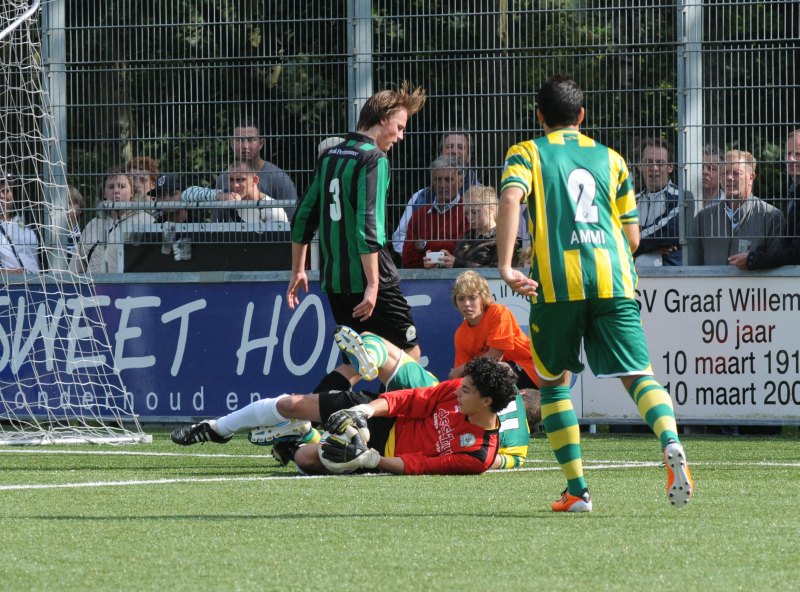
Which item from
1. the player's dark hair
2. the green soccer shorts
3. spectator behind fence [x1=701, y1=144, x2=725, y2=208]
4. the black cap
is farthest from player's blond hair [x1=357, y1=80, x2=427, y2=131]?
the black cap

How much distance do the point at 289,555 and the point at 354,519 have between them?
1027 millimetres

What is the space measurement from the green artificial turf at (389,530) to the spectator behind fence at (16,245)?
3747 millimetres

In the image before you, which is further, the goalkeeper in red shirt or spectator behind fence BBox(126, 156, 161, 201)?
spectator behind fence BBox(126, 156, 161, 201)

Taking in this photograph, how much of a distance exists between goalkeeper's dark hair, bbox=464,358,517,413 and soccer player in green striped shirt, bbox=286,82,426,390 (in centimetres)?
128

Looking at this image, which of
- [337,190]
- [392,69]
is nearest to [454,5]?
[392,69]

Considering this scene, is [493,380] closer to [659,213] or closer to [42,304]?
[659,213]

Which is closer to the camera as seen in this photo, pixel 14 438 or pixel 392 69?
pixel 14 438

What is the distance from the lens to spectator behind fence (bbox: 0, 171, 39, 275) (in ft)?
39.5

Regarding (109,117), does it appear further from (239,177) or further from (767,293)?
(767,293)

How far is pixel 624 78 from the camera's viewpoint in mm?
11570

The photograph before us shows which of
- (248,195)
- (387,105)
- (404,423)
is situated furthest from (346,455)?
(248,195)

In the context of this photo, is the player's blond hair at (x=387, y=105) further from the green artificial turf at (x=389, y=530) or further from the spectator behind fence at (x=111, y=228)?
the spectator behind fence at (x=111, y=228)

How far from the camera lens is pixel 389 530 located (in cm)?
541

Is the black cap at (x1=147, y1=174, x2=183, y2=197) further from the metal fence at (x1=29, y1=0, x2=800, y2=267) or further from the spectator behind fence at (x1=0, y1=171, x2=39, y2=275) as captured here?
the spectator behind fence at (x1=0, y1=171, x2=39, y2=275)
